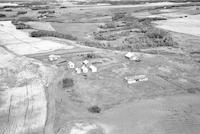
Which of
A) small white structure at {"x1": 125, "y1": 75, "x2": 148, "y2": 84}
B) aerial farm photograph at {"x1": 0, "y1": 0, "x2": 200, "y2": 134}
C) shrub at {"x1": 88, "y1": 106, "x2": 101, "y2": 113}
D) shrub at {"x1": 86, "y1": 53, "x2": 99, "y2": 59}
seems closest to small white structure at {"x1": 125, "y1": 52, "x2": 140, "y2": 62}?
aerial farm photograph at {"x1": 0, "y1": 0, "x2": 200, "y2": 134}

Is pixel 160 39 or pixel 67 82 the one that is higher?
pixel 160 39

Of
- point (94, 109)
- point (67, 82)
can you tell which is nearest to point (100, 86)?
point (67, 82)

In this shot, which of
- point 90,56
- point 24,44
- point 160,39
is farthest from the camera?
point 160,39

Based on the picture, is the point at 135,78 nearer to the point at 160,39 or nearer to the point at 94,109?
the point at 94,109

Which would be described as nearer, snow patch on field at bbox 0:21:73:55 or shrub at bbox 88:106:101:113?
shrub at bbox 88:106:101:113

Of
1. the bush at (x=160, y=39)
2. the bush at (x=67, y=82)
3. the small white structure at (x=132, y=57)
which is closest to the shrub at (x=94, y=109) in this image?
the bush at (x=67, y=82)

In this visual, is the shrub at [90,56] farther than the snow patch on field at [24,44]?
No

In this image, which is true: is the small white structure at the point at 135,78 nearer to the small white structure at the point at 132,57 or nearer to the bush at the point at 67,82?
→ the small white structure at the point at 132,57

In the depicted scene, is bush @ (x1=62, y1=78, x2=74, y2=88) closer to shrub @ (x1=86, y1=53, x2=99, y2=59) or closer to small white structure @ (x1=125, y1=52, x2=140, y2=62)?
shrub @ (x1=86, y1=53, x2=99, y2=59)

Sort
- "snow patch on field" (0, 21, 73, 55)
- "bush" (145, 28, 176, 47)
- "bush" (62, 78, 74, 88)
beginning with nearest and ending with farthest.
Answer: "bush" (62, 78, 74, 88), "snow patch on field" (0, 21, 73, 55), "bush" (145, 28, 176, 47)

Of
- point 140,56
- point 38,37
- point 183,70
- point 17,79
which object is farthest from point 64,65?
point 38,37

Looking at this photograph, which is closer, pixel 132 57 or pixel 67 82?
pixel 67 82
